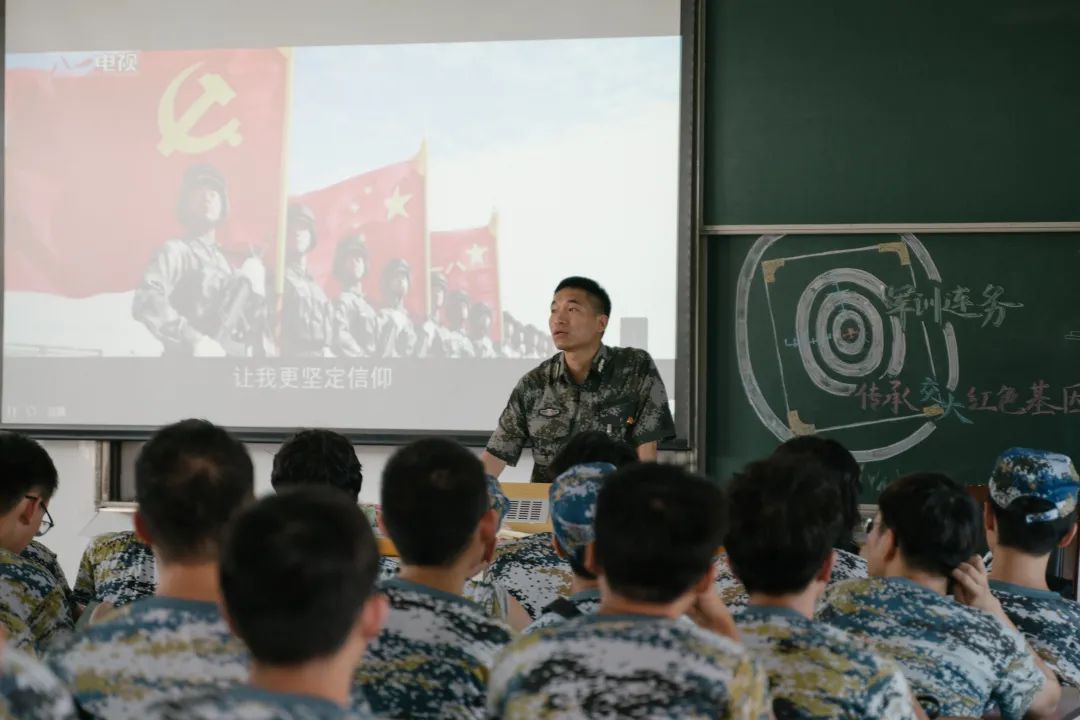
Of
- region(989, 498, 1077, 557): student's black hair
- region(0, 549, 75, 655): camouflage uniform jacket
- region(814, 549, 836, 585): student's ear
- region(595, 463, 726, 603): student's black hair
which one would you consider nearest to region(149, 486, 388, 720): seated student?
region(595, 463, 726, 603): student's black hair

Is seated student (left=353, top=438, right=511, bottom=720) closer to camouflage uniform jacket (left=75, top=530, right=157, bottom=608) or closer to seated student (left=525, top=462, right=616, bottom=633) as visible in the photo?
seated student (left=525, top=462, right=616, bottom=633)

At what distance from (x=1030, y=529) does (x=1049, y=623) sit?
188mm

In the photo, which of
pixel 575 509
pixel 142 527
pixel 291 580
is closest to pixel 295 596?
pixel 291 580

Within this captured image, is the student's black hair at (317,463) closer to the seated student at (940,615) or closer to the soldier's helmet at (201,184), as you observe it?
the seated student at (940,615)

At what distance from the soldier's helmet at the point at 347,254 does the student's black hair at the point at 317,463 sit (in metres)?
2.36

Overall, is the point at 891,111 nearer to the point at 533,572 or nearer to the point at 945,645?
the point at 533,572

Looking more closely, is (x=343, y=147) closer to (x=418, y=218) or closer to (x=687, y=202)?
(x=418, y=218)

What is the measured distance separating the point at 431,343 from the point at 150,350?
1.25 metres

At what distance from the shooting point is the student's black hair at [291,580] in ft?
3.43

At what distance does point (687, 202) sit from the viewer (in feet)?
14.6

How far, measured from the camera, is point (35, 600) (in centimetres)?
207

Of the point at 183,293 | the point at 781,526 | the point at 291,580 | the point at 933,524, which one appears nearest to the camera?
the point at 291,580

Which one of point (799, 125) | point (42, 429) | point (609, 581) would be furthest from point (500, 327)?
point (609, 581)

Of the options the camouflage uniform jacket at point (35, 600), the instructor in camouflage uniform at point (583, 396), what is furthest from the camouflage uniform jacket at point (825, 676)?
the instructor in camouflage uniform at point (583, 396)
